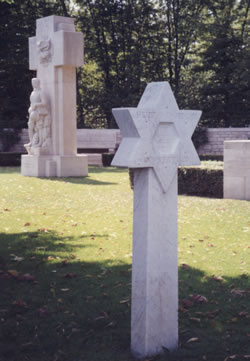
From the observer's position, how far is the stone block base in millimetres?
16859

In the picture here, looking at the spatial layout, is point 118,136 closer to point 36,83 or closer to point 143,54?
point 143,54

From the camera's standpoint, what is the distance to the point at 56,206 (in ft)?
34.6

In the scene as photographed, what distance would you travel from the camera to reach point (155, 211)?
380cm

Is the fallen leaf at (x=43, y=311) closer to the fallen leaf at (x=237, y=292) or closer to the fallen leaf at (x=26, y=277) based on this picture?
the fallen leaf at (x=26, y=277)

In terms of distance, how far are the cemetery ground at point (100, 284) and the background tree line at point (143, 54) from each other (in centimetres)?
2292

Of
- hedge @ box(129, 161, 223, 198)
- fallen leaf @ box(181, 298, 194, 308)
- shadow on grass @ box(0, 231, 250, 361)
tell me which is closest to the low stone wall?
hedge @ box(129, 161, 223, 198)

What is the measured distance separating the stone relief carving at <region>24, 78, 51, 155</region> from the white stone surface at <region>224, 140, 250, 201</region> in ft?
24.7

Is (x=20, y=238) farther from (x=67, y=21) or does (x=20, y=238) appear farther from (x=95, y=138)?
(x=95, y=138)

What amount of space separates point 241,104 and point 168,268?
30.5 m

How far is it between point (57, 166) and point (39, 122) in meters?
1.61

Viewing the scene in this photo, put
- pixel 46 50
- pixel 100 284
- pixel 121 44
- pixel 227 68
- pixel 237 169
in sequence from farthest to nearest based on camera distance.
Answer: pixel 121 44 < pixel 227 68 < pixel 46 50 < pixel 237 169 < pixel 100 284

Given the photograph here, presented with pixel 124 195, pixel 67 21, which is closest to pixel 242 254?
pixel 124 195

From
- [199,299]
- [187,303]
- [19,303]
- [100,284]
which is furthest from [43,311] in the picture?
[199,299]

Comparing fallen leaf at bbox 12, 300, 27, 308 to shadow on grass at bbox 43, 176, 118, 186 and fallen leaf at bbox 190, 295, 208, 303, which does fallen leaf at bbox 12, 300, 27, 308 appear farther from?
shadow on grass at bbox 43, 176, 118, 186
